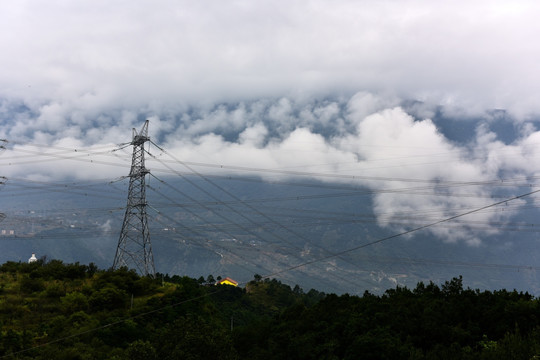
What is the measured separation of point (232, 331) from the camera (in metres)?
59.5

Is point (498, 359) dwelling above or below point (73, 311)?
above

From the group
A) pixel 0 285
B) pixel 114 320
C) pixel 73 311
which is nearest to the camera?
pixel 114 320

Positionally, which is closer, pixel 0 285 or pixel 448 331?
pixel 448 331

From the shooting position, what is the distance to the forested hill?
37312mm

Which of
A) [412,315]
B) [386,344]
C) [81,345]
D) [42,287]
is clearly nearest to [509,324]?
[412,315]

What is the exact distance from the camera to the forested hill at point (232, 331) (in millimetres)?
37312

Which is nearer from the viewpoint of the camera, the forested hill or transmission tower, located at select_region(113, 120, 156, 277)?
the forested hill

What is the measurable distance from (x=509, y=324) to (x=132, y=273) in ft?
184

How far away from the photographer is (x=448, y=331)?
45.7 metres

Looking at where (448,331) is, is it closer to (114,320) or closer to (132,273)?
(114,320)

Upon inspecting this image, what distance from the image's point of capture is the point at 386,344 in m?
41.8

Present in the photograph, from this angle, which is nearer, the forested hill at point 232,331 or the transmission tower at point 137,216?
the forested hill at point 232,331

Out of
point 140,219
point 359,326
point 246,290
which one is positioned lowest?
point 246,290

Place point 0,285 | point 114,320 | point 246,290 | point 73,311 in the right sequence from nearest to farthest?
point 114,320
point 73,311
point 0,285
point 246,290
